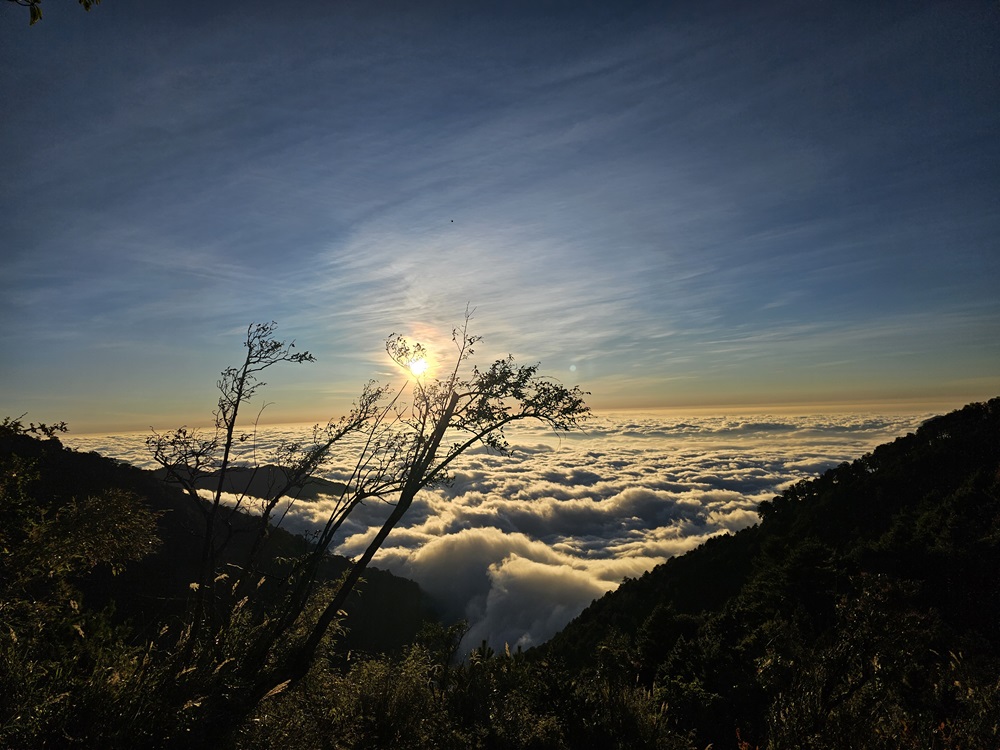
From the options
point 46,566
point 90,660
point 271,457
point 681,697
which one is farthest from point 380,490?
point 681,697

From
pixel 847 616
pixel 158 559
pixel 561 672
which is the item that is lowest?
pixel 158 559

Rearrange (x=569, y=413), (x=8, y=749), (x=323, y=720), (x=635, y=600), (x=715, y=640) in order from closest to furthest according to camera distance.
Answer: (x=8, y=749) → (x=323, y=720) → (x=569, y=413) → (x=715, y=640) → (x=635, y=600)

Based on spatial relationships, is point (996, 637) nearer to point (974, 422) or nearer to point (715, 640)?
point (715, 640)

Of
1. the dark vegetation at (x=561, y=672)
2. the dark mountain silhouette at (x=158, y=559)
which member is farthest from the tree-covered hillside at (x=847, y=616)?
the dark mountain silhouette at (x=158, y=559)

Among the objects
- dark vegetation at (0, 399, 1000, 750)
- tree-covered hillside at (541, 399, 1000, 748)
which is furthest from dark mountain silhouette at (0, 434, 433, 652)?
tree-covered hillside at (541, 399, 1000, 748)

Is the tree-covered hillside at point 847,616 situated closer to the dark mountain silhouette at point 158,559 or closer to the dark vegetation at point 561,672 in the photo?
the dark vegetation at point 561,672

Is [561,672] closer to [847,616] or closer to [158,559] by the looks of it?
[847,616]

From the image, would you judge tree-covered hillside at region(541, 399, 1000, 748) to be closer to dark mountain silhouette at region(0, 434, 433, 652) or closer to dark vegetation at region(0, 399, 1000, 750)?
dark vegetation at region(0, 399, 1000, 750)

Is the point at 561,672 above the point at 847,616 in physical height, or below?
below

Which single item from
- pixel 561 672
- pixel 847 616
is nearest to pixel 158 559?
pixel 561 672

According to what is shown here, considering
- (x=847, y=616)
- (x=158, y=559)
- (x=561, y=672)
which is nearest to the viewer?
(x=847, y=616)

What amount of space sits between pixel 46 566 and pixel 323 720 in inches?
327

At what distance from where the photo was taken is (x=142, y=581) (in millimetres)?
47375

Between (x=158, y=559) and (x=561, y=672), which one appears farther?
(x=158, y=559)
